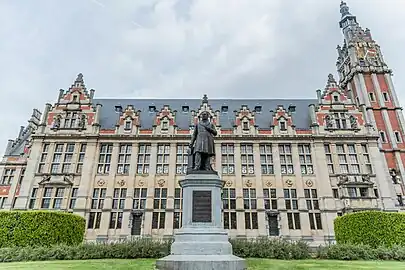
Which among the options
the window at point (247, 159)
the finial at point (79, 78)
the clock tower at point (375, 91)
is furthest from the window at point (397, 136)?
the finial at point (79, 78)

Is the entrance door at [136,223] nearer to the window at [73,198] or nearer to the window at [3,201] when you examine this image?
the window at [73,198]

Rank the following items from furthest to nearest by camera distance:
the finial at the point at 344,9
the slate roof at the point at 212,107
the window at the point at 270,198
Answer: the finial at the point at 344,9 < the slate roof at the point at 212,107 < the window at the point at 270,198

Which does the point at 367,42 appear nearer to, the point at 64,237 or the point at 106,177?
the point at 106,177

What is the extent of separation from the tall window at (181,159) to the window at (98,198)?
297 inches

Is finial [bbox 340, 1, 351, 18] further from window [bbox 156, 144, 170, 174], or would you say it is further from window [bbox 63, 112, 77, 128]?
window [bbox 63, 112, 77, 128]

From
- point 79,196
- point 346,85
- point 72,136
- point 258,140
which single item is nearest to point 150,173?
point 79,196

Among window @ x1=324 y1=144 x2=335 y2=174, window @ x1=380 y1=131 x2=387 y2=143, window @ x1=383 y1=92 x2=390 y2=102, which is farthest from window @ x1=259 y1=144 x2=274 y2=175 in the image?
window @ x1=383 y1=92 x2=390 y2=102

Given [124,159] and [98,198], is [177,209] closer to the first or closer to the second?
[124,159]

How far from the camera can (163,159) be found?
29.9m

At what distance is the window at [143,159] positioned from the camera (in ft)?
96.9

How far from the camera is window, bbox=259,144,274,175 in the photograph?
2948cm

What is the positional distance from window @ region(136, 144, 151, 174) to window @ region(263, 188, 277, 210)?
1204cm

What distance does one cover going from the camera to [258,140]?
30.5 metres

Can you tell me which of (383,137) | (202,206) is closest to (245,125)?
(383,137)
